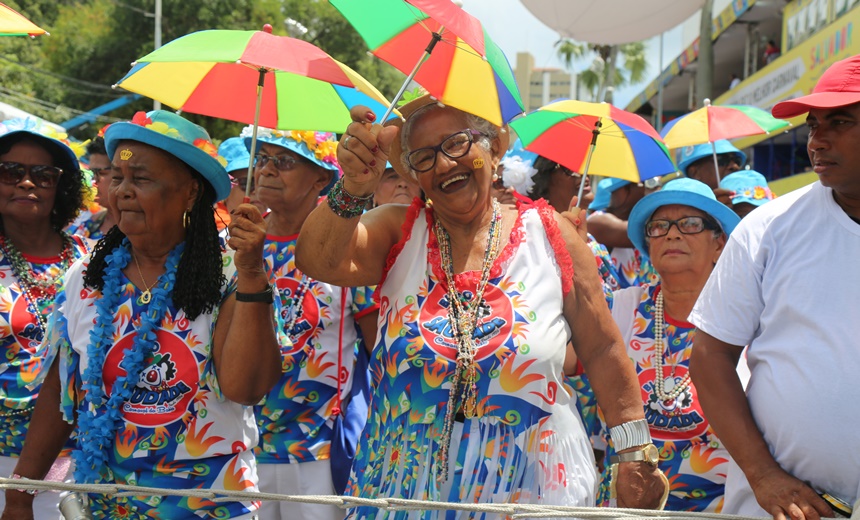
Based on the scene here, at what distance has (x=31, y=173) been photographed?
387cm

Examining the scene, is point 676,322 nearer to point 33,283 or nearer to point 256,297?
point 256,297

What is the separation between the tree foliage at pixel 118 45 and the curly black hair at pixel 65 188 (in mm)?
22244

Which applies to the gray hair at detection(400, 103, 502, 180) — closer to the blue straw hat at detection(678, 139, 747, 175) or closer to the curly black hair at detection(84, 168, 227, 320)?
the curly black hair at detection(84, 168, 227, 320)

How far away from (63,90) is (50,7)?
9284 mm

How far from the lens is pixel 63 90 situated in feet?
97.2

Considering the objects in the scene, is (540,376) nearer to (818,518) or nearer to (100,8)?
(818,518)

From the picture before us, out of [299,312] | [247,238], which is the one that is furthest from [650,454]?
[299,312]

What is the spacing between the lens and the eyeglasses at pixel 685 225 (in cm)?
404

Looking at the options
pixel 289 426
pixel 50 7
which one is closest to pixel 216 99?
pixel 289 426

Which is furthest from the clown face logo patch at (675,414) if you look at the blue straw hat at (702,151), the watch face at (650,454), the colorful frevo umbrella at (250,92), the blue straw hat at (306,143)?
the blue straw hat at (702,151)

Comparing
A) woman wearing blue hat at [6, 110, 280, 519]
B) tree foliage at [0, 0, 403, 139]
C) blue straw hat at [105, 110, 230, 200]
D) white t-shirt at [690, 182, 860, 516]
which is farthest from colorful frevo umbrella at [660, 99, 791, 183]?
tree foliage at [0, 0, 403, 139]

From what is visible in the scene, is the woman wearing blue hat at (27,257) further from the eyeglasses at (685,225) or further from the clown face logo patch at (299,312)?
the eyeglasses at (685,225)

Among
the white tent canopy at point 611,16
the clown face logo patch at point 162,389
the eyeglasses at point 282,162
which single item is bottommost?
the clown face logo patch at point 162,389

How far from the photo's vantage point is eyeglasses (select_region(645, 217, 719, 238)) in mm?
4043
